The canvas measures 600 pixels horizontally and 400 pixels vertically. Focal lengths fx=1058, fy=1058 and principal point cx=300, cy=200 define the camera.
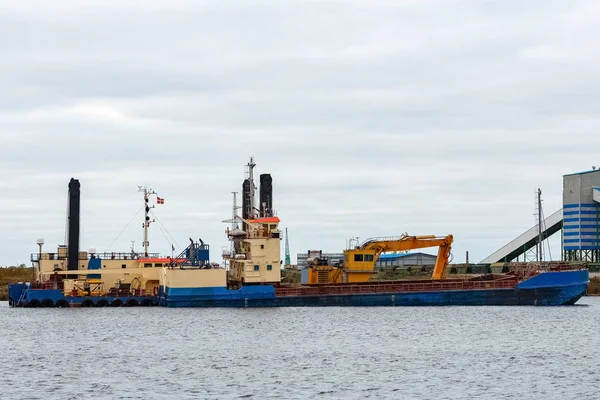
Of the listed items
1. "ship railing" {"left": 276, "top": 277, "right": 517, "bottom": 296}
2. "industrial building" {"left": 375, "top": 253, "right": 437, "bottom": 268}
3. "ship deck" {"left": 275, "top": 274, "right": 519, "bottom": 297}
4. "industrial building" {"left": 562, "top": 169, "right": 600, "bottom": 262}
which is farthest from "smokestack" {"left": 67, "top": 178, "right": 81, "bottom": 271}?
"industrial building" {"left": 562, "top": 169, "right": 600, "bottom": 262}

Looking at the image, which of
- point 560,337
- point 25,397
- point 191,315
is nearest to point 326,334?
point 560,337

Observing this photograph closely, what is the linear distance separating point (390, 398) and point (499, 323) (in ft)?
96.1

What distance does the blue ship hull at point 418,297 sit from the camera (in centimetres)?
7444

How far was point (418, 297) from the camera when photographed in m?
76.3

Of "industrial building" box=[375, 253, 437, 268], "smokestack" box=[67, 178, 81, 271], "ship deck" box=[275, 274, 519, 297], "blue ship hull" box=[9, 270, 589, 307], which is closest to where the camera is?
"blue ship hull" box=[9, 270, 589, 307]

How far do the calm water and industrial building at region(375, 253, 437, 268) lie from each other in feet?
186

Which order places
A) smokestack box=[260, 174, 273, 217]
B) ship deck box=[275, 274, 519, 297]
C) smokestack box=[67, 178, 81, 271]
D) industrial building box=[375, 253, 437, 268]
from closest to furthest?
ship deck box=[275, 274, 519, 297]
smokestack box=[67, 178, 81, 271]
smokestack box=[260, 174, 273, 217]
industrial building box=[375, 253, 437, 268]

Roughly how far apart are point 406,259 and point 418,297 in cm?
5426

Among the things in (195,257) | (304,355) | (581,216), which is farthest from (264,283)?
(581,216)

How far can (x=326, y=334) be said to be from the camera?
5606 cm

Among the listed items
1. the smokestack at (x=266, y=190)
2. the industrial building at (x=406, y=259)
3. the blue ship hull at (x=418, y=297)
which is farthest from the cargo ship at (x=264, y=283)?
the industrial building at (x=406, y=259)

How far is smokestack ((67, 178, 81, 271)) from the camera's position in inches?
3290

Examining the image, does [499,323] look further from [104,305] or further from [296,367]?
[104,305]

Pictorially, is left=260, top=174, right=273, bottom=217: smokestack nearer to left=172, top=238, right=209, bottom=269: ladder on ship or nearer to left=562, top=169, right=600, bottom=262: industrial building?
left=172, top=238, right=209, bottom=269: ladder on ship
